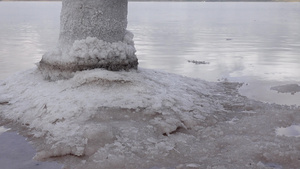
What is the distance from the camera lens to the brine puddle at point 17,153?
2586 mm

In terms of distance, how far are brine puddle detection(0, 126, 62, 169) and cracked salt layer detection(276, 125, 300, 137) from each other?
1.91 metres

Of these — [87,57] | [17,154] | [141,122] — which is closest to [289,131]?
[141,122]

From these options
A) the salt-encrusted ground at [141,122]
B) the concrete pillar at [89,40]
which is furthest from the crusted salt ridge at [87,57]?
the salt-encrusted ground at [141,122]

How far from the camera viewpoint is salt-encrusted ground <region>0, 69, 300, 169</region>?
8.84 ft

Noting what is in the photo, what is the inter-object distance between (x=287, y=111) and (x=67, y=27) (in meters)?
2.50

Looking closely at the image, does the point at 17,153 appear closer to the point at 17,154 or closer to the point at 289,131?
Answer: the point at 17,154

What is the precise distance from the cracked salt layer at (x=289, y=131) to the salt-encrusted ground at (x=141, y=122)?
6 centimetres

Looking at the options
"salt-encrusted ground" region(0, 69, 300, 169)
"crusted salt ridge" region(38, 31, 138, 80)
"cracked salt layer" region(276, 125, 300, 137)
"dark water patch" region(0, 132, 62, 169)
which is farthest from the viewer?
"crusted salt ridge" region(38, 31, 138, 80)

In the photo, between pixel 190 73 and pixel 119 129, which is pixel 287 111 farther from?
pixel 190 73

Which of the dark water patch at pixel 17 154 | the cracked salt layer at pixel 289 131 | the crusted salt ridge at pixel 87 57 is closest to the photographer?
the dark water patch at pixel 17 154

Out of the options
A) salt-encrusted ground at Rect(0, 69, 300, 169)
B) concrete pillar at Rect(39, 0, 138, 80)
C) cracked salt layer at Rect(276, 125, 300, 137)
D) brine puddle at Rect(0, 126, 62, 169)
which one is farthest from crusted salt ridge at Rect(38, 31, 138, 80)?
cracked salt layer at Rect(276, 125, 300, 137)

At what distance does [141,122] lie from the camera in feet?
10.6

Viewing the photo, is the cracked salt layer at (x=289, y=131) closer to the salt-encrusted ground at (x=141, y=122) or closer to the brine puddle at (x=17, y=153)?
the salt-encrusted ground at (x=141, y=122)

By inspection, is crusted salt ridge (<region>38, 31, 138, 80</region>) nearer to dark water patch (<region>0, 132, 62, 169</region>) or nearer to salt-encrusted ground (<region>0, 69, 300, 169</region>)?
salt-encrusted ground (<region>0, 69, 300, 169</region>)
